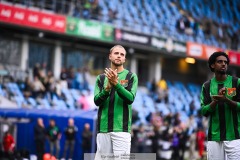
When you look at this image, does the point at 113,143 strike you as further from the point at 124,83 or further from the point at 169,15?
the point at 169,15

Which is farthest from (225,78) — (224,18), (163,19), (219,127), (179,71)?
A: (224,18)

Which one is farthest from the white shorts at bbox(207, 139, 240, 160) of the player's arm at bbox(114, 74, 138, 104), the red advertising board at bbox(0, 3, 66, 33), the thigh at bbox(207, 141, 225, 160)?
the red advertising board at bbox(0, 3, 66, 33)

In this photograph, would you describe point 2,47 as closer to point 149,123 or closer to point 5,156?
point 149,123

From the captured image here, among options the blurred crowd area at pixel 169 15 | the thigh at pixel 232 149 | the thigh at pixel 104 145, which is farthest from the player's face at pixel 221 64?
the blurred crowd area at pixel 169 15

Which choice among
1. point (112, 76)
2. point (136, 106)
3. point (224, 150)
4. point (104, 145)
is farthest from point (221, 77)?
point (136, 106)

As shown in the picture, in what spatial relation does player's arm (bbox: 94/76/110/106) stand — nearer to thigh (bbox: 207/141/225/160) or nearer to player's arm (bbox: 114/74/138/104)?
player's arm (bbox: 114/74/138/104)

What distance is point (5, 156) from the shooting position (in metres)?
17.8

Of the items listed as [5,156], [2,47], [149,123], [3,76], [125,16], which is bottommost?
[5,156]

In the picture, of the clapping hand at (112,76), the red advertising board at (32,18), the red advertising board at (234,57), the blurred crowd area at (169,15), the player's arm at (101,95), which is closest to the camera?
the clapping hand at (112,76)

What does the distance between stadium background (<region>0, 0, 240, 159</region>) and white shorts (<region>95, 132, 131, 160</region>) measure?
12.5m

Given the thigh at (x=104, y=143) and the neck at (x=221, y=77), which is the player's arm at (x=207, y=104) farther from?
the thigh at (x=104, y=143)

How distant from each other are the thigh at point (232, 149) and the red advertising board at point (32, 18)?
18599mm

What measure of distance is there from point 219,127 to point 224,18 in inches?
1368

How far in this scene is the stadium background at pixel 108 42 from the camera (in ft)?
76.2
